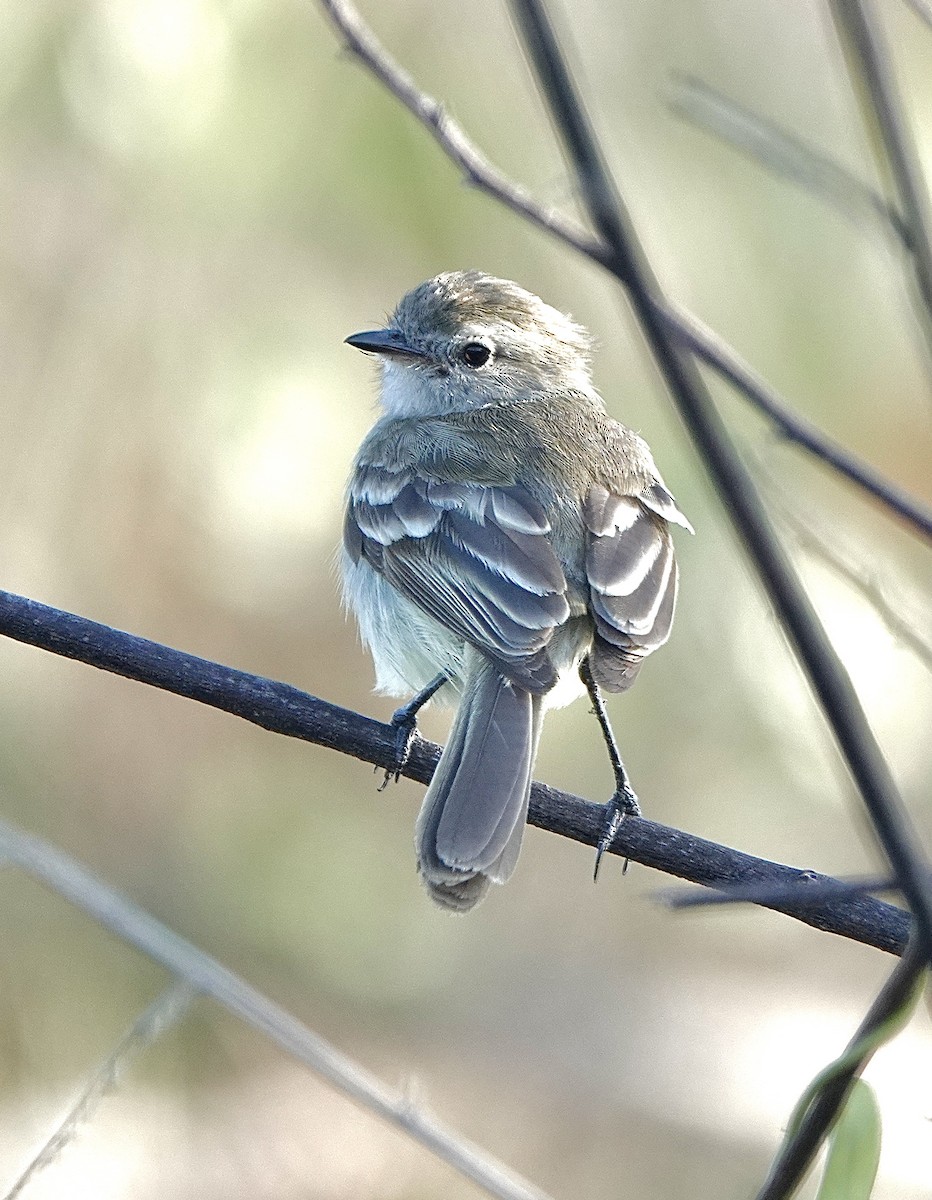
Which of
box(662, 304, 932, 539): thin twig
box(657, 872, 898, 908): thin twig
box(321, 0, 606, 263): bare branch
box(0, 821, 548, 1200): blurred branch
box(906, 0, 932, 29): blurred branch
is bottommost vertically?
box(0, 821, 548, 1200): blurred branch

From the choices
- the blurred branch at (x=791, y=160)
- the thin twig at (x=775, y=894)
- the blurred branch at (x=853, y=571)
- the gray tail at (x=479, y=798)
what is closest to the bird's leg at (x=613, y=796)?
the gray tail at (x=479, y=798)

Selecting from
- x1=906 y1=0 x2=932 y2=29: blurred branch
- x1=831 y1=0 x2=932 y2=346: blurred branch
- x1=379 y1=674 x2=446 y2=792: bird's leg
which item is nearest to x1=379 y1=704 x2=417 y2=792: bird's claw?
x1=379 y1=674 x2=446 y2=792: bird's leg

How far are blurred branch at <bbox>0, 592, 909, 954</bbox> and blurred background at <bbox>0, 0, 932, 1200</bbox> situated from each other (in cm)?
254

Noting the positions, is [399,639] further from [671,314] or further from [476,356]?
[671,314]

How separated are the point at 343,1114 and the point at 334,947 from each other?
0.65 m

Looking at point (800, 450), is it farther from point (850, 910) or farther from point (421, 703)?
point (421, 703)

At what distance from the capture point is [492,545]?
417cm

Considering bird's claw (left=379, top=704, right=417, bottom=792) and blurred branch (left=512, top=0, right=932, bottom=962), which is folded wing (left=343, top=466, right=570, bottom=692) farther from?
blurred branch (left=512, top=0, right=932, bottom=962)

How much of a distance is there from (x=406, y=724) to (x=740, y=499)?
280 cm

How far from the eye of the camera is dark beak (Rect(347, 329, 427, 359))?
5180 mm

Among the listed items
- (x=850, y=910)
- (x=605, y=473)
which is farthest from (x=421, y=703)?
(x=850, y=910)

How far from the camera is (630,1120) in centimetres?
626

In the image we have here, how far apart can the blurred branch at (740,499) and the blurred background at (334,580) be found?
13.4 feet

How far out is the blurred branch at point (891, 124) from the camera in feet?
4.50
